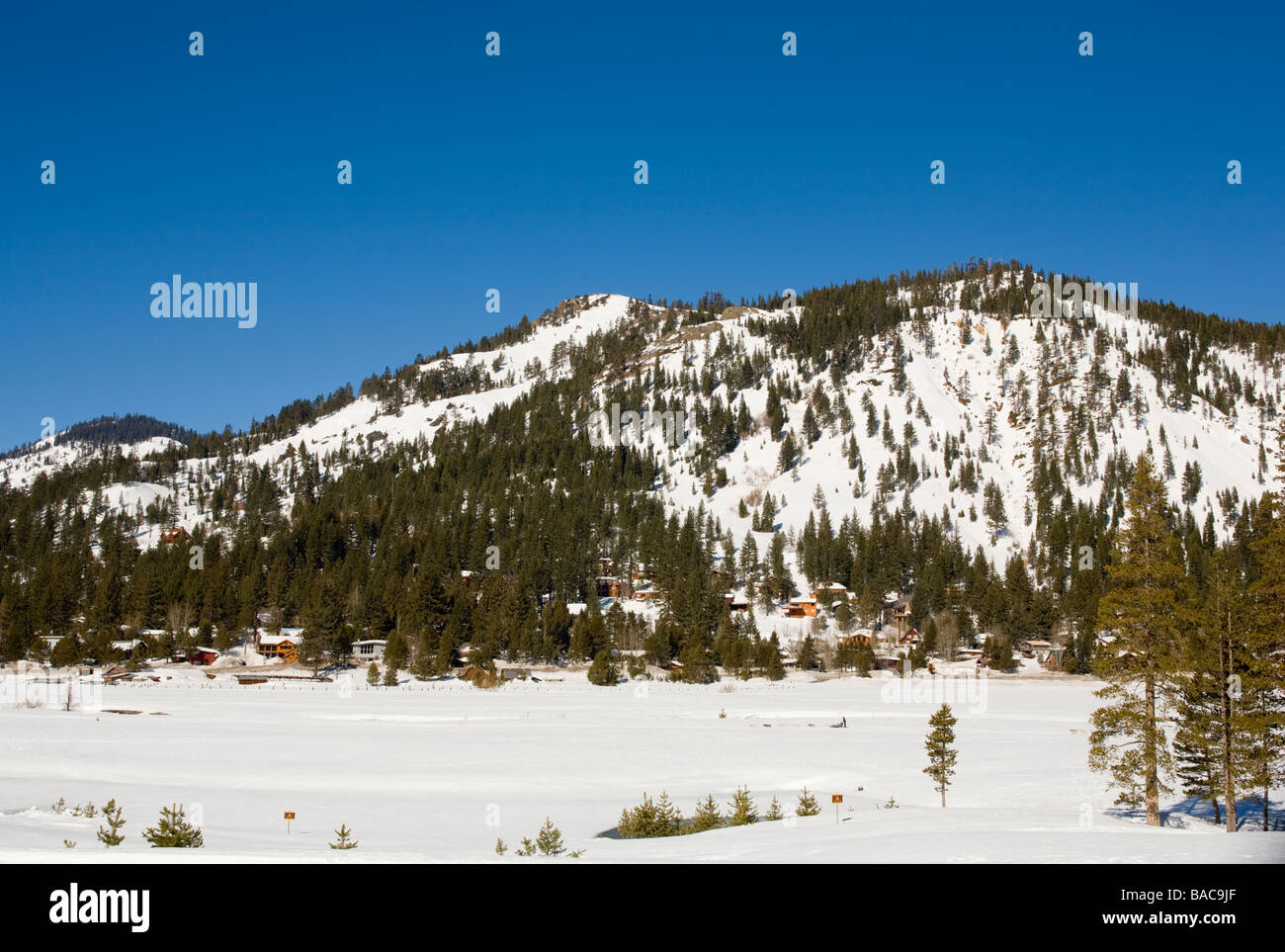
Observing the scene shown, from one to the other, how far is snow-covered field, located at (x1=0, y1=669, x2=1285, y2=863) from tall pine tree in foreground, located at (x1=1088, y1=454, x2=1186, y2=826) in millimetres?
2651

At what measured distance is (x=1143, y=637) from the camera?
84.6ft

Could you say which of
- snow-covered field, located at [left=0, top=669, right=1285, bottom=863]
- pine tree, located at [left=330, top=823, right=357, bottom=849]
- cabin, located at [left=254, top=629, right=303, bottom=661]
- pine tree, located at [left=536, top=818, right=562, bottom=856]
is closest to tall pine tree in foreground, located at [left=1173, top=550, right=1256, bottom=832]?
snow-covered field, located at [left=0, top=669, right=1285, bottom=863]

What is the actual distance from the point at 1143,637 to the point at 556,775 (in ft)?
84.5

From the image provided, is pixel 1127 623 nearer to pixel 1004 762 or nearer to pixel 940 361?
pixel 1004 762

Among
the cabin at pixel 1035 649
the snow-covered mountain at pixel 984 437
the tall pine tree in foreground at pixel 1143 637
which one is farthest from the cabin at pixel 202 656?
the cabin at pixel 1035 649

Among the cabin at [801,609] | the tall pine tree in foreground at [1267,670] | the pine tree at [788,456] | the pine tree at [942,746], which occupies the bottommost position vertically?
the cabin at [801,609]

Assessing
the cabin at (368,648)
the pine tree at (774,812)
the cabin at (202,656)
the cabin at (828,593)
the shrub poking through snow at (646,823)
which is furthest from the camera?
the cabin at (828,593)

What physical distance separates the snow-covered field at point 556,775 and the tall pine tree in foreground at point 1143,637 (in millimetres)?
2651

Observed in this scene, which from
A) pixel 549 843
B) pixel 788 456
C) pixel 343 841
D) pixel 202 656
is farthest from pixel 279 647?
pixel 788 456

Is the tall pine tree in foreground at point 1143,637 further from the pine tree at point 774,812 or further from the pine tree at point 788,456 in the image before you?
the pine tree at point 788,456

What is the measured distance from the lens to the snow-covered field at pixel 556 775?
17.0 m
